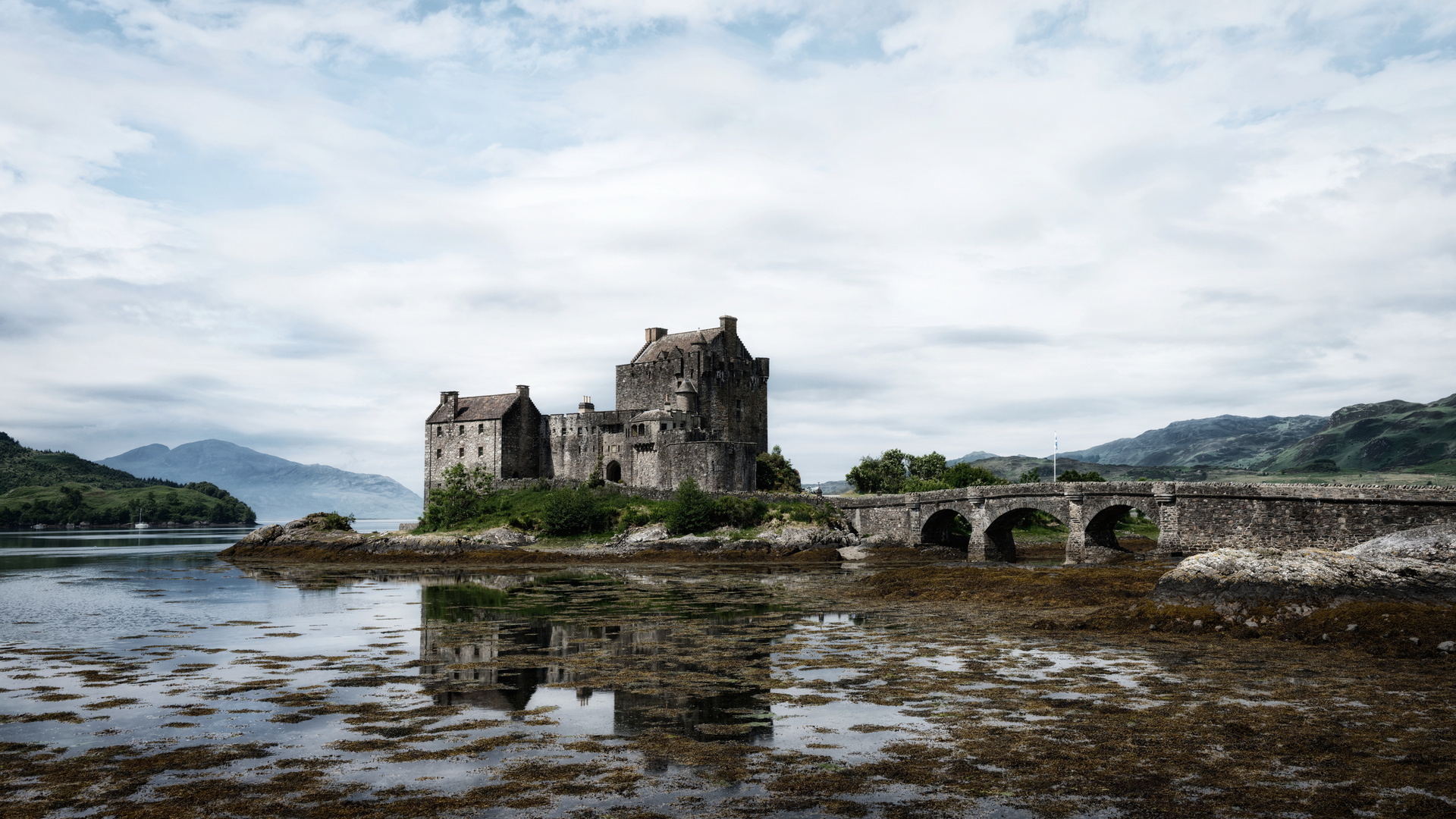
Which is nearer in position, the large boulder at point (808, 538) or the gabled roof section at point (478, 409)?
the large boulder at point (808, 538)

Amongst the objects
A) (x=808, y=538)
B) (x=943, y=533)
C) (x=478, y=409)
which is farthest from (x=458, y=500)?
(x=943, y=533)

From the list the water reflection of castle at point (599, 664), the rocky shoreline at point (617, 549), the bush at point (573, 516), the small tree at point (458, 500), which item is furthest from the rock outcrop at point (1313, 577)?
the small tree at point (458, 500)

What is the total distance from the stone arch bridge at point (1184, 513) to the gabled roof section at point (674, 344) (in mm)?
25331

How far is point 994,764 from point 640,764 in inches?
163

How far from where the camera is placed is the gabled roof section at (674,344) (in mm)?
81562

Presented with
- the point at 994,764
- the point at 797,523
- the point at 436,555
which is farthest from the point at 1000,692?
the point at 436,555

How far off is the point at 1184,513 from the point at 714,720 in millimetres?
36936

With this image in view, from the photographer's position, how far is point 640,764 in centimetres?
1062

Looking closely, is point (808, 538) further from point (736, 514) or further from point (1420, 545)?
point (1420, 545)

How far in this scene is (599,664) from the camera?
17.8 meters

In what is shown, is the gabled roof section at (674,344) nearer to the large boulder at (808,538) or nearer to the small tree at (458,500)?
the small tree at (458,500)

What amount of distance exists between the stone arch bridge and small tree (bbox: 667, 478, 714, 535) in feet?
43.4

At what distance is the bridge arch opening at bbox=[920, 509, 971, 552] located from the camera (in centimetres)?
6225

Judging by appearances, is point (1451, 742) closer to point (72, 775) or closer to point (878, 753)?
point (878, 753)
